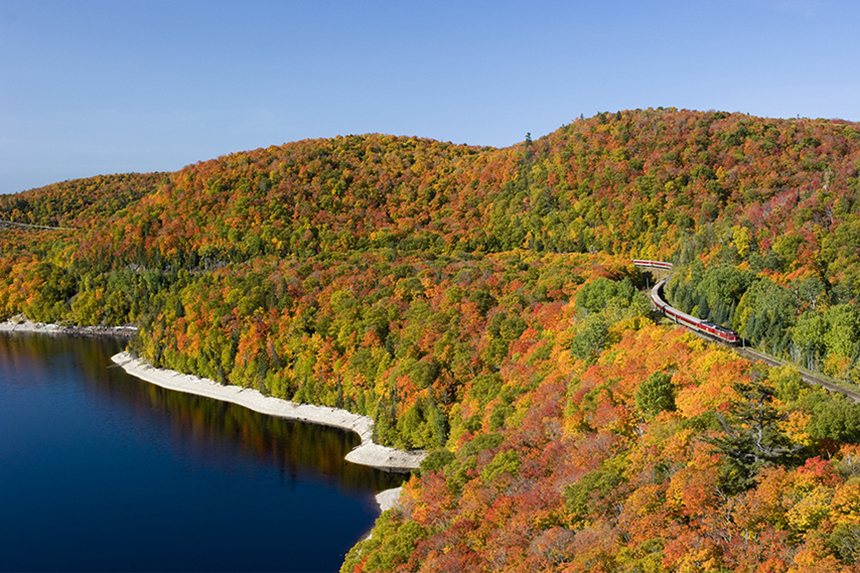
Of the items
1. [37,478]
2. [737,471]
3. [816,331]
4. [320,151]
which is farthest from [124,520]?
[320,151]

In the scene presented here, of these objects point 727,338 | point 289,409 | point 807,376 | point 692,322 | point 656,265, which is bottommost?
point 289,409

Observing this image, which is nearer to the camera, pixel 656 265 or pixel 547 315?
pixel 547 315

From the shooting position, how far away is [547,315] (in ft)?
268

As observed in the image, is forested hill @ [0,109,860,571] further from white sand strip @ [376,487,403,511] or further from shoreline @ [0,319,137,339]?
white sand strip @ [376,487,403,511]

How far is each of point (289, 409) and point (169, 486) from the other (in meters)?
25.0

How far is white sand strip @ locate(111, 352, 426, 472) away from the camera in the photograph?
3017 inches

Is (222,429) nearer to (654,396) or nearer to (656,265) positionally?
(654,396)

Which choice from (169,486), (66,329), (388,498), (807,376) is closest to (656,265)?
(807,376)

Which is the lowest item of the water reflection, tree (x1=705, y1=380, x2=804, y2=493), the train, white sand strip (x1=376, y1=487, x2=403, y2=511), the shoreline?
white sand strip (x1=376, y1=487, x2=403, y2=511)

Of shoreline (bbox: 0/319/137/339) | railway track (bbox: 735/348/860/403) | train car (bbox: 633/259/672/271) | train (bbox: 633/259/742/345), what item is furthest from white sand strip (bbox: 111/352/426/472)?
train car (bbox: 633/259/672/271)

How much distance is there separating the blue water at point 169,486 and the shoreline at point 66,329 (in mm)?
47257

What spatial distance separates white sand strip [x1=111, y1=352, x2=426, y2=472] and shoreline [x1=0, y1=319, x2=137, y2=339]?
2626 centimetres

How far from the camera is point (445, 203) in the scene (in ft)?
581

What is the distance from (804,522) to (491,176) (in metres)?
152
